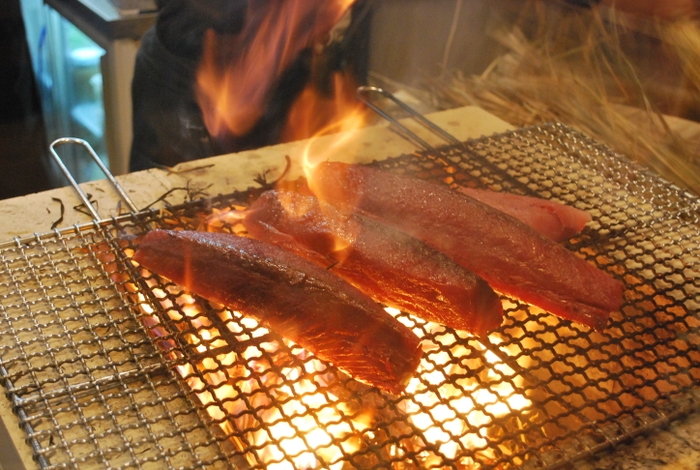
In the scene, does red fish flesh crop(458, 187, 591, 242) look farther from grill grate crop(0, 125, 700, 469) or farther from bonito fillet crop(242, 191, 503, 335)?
bonito fillet crop(242, 191, 503, 335)

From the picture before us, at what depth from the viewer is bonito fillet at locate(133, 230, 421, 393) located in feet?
5.71

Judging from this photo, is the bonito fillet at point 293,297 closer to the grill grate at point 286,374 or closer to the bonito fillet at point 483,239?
the grill grate at point 286,374

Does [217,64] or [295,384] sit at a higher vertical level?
[217,64]

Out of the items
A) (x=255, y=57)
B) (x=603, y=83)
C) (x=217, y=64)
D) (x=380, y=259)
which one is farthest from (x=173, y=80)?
(x=603, y=83)

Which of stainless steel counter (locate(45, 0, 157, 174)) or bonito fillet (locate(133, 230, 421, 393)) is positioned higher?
bonito fillet (locate(133, 230, 421, 393))

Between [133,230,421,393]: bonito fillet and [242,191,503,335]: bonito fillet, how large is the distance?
17 cm

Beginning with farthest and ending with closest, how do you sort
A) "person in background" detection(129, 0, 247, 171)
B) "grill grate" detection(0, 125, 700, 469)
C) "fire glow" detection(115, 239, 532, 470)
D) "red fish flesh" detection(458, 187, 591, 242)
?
"person in background" detection(129, 0, 247, 171) < "red fish flesh" detection(458, 187, 591, 242) < "fire glow" detection(115, 239, 532, 470) < "grill grate" detection(0, 125, 700, 469)

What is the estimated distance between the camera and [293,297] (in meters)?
1.83

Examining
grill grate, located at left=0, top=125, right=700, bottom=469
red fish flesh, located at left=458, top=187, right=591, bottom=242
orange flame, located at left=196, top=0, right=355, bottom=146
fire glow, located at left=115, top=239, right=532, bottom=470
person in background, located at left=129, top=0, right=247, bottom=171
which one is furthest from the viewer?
orange flame, located at left=196, top=0, right=355, bottom=146

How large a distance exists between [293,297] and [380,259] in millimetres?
326

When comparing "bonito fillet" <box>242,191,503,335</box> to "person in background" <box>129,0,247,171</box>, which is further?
"person in background" <box>129,0,247,171</box>

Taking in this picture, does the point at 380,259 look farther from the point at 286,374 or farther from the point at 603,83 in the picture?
the point at 603,83

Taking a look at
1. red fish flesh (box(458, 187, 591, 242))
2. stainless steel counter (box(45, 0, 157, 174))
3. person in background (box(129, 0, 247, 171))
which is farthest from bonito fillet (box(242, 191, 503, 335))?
stainless steel counter (box(45, 0, 157, 174))

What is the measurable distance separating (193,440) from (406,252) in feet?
2.65
